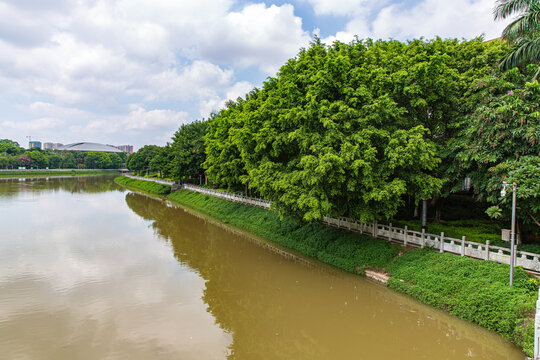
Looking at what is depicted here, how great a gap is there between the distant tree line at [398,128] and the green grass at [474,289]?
2231 millimetres

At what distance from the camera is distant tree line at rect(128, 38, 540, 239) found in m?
11.9

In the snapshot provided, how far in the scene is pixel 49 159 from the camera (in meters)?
103

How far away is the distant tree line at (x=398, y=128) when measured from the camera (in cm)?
1188

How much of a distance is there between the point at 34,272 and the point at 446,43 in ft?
77.6

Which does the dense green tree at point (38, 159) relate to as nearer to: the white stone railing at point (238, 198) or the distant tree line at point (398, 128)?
the white stone railing at point (238, 198)

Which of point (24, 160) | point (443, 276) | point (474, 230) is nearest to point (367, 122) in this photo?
point (443, 276)

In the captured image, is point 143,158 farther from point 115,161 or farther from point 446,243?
point 446,243

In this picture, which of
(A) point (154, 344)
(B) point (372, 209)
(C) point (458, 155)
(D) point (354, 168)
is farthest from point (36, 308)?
(C) point (458, 155)

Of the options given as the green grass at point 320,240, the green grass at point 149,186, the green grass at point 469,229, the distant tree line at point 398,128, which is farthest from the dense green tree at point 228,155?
the green grass at point 149,186

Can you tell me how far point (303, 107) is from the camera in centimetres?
1625

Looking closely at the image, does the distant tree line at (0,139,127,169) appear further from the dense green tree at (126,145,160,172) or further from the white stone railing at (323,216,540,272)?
the white stone railing at (323,216,540,272)

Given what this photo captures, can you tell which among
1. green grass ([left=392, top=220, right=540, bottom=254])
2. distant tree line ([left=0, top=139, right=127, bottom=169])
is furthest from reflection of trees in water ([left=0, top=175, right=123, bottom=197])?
green grass ([left=392, top=220, right=540, bottom=254])

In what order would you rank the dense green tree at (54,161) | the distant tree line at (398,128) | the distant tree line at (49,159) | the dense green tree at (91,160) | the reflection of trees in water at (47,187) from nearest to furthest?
1. the distant tree line at (398,128)
2. the reflection of trees in water at (47,187)
3. the distant tree line at (49,159)
4. the dense green tree at (54,161)
5. the dense green tree at (91,160)

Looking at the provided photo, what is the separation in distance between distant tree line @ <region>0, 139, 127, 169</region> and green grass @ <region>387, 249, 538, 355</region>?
112 m
